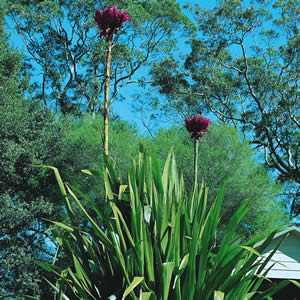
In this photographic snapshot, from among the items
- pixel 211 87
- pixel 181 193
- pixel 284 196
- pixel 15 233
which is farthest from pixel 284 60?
pixel 181 193

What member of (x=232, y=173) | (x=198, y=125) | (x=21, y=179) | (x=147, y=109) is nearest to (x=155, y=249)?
(x=198, y=125)

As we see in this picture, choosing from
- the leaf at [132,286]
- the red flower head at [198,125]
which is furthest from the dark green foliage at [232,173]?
the leaf at [132,286]

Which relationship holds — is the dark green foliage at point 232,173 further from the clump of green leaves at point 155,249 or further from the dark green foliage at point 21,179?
the clump of green leaves at point 155,249

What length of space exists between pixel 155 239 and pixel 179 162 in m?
12.9

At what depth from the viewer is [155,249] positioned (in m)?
2.72

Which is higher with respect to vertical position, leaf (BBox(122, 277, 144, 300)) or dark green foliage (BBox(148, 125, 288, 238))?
dark green foliage (BBox(148, 125, 288, 238))

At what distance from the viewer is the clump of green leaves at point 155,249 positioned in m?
2.67

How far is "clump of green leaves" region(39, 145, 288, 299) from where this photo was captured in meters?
2.67

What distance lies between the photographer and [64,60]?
21125 mm

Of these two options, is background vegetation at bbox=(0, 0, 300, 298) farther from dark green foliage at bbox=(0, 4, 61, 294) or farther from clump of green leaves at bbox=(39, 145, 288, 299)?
clump of green leaves at bbox=(39, 145, 288, 299)

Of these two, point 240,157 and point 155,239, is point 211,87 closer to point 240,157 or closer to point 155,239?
point 240,157

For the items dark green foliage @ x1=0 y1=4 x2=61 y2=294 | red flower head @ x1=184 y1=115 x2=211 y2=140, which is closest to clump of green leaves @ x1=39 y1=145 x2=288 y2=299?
red flower head @ x1=184 y1=115 x2=211 y2=140

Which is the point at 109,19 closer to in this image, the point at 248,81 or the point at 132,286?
the point at 132,286

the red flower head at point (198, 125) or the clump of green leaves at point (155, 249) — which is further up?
the red flower head at point (198, 125)
